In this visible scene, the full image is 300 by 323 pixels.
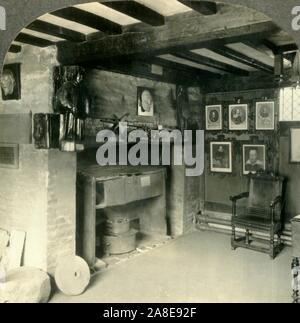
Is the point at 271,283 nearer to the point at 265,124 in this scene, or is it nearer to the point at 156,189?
the point at 156,189

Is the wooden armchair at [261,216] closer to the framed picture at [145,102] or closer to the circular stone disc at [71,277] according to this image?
the framed picture at [145,102]

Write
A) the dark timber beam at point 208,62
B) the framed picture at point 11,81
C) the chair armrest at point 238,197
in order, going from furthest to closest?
the chair armrest at point 238,197, the dark timber beam at point 208,62, the framed picture at point 11,81

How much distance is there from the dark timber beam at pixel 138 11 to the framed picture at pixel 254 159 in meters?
4.16

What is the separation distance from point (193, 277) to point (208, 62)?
337cm

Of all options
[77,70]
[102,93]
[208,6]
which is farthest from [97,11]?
[102,93]

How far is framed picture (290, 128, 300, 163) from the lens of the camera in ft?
21.3

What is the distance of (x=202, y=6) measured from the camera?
2.99 meters

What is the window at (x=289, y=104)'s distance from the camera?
648cm

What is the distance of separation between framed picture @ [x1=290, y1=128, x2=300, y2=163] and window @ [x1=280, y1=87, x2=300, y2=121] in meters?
0.24

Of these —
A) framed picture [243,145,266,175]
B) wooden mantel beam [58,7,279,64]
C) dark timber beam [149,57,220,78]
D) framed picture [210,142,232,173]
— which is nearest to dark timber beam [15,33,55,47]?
wooden mantel beam [58,7,279,64]

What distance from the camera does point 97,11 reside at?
335cm

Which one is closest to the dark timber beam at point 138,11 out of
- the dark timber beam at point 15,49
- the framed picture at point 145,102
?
the dark timber beam at point 15,49

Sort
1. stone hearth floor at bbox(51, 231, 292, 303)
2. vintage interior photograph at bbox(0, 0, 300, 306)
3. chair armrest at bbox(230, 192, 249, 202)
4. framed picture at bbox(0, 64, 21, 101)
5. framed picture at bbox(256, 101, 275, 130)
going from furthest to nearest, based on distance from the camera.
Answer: framed picture at bbox(256, 101, 275, 130) → chair armrest at bbox(230, 192, 249, 202) → framed picture at bbox(0, 64, 21, 101) → stone hearth floor at bbox(51, 231, 292, 303) → vintage interior photograph at bbox(0, 0, 300, 306)

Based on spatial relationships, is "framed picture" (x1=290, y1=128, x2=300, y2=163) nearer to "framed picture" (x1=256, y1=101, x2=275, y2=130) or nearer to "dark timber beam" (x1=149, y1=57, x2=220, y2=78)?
"framed picture" (x1=256, y1=101, x2=275, y2=130)
